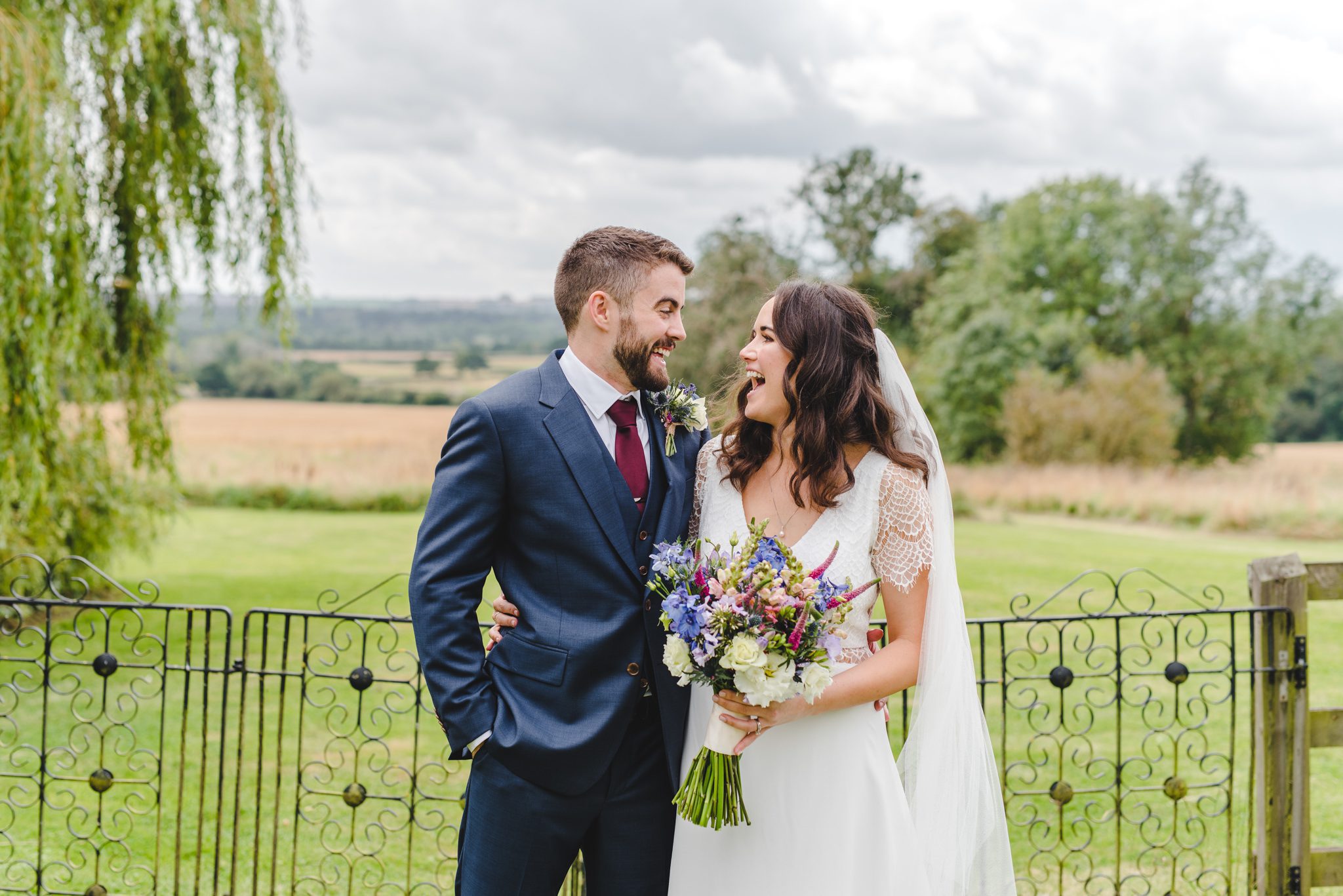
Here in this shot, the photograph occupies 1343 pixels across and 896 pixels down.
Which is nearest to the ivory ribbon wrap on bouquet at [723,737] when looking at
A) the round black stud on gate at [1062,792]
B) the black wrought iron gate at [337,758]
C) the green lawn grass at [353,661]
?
the black wrought iron gate at [337,758]

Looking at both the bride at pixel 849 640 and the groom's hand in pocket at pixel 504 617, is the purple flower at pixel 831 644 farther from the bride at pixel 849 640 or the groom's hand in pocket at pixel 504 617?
the groom's hand in pocket at pixel 504 617

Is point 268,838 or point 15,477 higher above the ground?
point 15,477

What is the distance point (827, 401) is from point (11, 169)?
232 inches

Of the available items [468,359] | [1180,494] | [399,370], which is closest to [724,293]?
[468,359]

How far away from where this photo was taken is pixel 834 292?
2855 millimetres

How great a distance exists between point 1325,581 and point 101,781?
4.37m

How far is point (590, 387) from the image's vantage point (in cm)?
269

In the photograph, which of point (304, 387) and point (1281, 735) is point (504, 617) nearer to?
point (1281, 735)

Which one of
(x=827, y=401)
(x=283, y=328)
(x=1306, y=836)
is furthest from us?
(x=283, y=328)

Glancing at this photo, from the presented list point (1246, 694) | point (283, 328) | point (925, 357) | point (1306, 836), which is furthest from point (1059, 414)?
point (1306, 836)

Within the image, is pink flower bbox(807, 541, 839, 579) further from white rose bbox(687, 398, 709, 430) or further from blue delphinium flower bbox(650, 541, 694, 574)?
white rose bbox(687, 398, 709, 430)

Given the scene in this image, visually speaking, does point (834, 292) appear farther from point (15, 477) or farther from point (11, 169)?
point (15, 477)

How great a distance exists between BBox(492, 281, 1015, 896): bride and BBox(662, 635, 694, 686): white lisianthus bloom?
0.25 meters

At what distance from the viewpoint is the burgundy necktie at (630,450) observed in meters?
2.69
